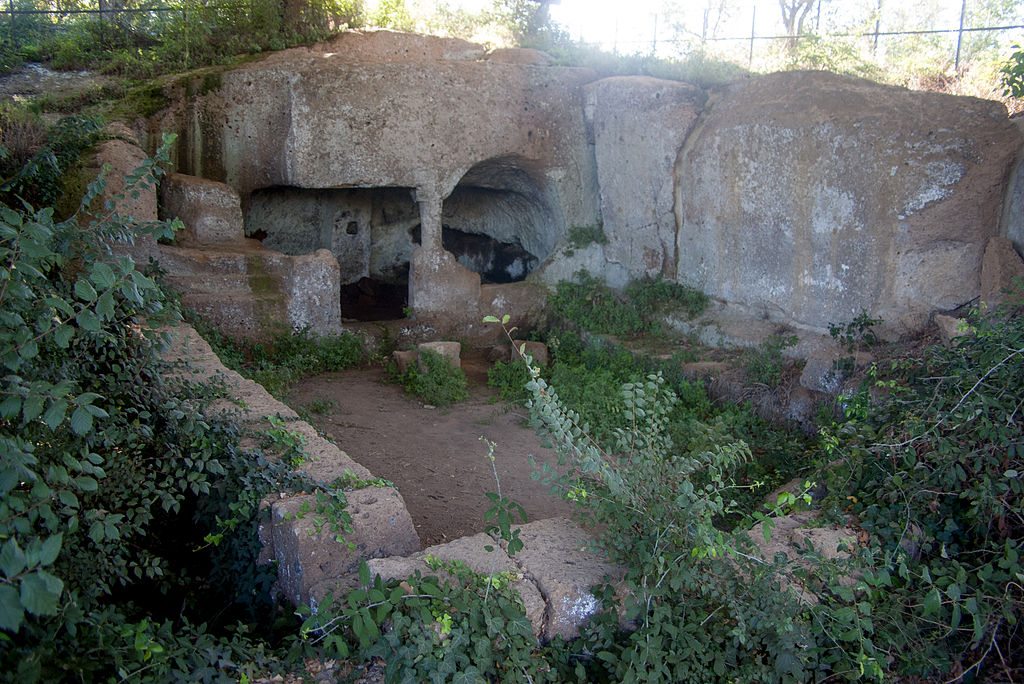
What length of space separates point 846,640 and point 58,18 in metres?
14.0

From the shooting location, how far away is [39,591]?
1.60 metres

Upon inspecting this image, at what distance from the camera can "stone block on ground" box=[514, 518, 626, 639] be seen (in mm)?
3043

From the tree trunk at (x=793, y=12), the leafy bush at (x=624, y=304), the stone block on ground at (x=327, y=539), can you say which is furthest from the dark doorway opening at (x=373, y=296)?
the tree trunk at (x=793, y=12)

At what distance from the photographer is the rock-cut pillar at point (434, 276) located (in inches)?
359

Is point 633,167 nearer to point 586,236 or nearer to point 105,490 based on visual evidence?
point 586,236

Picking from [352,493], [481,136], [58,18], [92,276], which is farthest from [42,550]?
[58,18]

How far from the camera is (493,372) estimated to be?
324 inches

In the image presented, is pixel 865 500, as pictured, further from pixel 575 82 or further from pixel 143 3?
pixel 143 3

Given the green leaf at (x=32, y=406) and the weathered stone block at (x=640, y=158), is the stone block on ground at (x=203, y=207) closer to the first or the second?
the weathered stone block at (x=640, y=158)

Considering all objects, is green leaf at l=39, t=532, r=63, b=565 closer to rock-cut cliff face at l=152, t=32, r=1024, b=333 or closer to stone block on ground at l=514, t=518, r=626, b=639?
stone block on ground at l=514, t=518, r=626, b=639

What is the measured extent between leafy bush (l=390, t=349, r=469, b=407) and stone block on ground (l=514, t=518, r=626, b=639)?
13.0 feet

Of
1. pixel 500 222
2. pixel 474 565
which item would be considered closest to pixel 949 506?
pixel 474 565

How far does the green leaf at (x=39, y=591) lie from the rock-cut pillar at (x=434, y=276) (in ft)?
25.4

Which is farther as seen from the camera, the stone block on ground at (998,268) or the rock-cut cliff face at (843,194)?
→ the rock-cut cliff face at (843,194)
